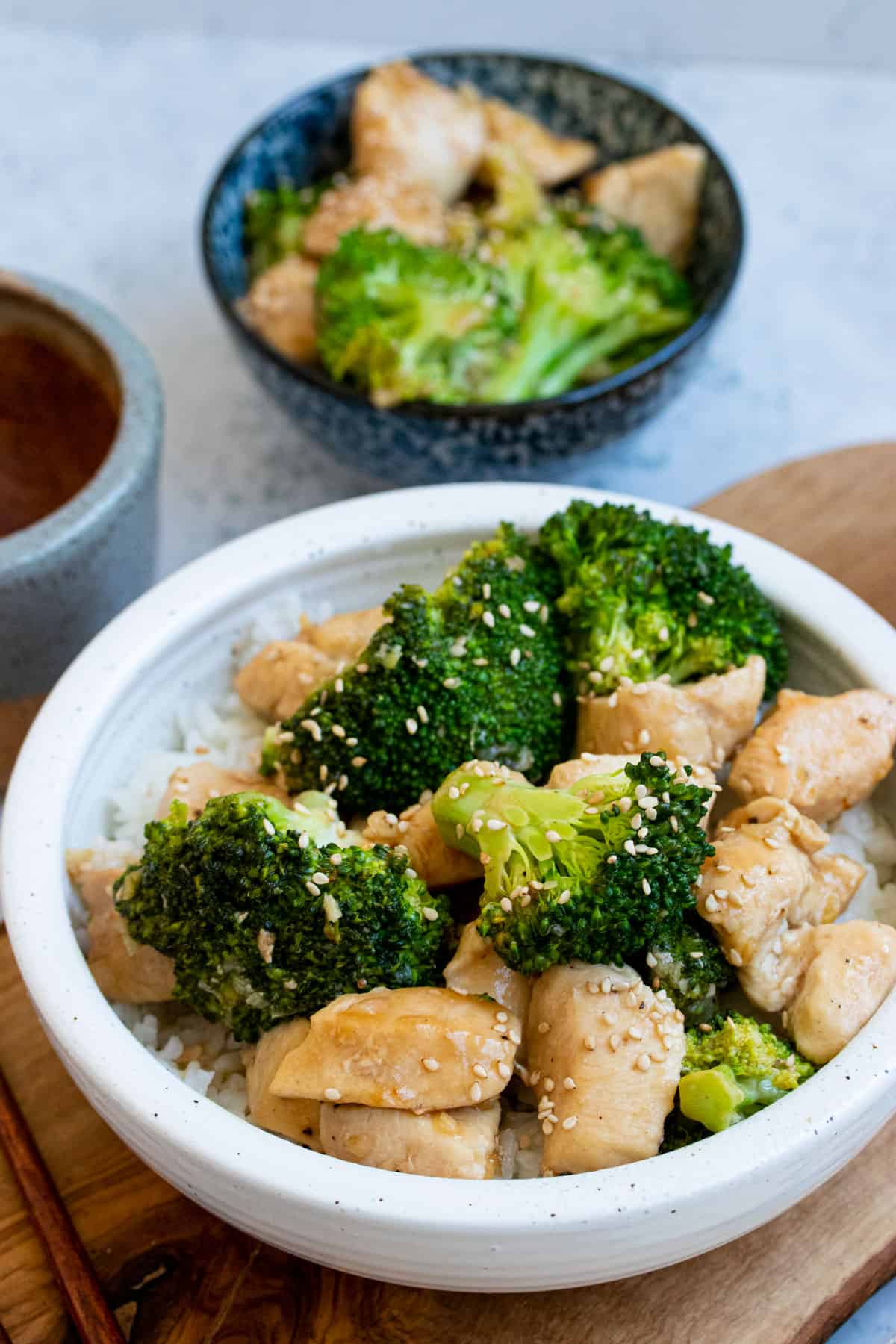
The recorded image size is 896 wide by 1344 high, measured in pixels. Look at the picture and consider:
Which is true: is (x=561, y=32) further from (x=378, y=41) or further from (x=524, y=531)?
(x=524, y=531)

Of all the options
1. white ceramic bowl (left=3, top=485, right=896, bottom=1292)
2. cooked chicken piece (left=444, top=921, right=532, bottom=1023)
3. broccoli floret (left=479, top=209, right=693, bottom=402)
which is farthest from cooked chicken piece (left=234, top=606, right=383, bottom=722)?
broccoli floret (left=479, top=209, right=693, bottom=402)

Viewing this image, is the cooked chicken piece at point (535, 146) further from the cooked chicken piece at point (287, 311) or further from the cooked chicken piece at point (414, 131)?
the cooked chicken piece at point (287, 311)

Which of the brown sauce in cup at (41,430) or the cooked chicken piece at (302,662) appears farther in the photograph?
the brown sauce in cup at (41,430)

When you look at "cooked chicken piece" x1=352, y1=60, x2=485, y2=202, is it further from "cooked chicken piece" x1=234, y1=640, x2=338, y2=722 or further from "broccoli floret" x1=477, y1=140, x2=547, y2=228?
"cooked chicken piece" x1=234, y1=640, x2=338, y2=722

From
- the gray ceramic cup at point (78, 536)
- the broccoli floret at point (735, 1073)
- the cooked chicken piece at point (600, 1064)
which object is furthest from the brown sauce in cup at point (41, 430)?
the broccoli floret at point (735, 1073)

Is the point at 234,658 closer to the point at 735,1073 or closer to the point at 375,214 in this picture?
the point at 735,1073

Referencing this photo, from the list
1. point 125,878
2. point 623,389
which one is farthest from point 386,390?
point 125,878

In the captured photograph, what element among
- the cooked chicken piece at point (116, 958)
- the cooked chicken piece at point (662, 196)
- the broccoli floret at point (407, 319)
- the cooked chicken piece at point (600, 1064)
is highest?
the cooked chicken piece at point (662, 196)

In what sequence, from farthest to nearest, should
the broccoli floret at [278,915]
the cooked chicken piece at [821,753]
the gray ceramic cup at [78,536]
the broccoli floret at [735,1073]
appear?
the gray ceramic cup at [78,536], the cooked chicken piece at [821,753], the broccoli floret at [278,915], the broccoli floret at [735,1073]
